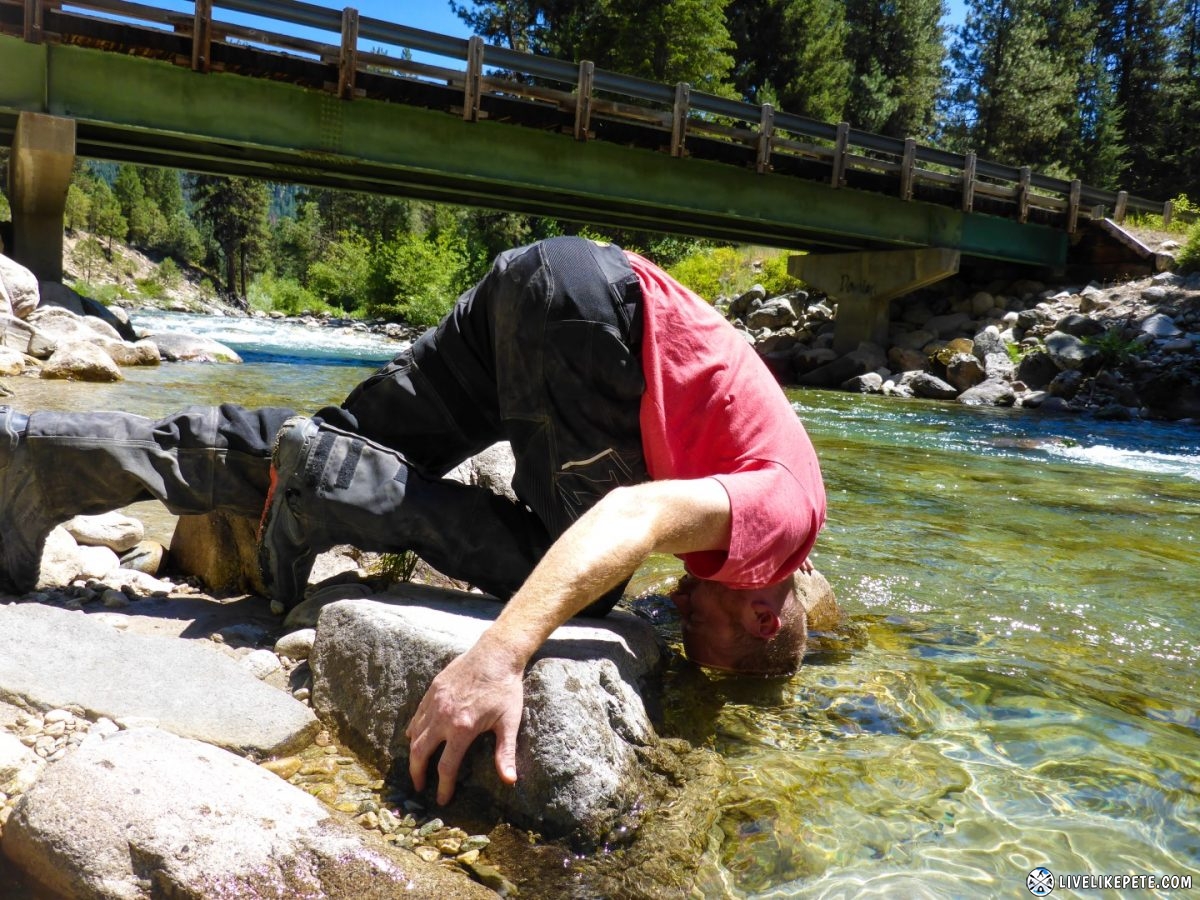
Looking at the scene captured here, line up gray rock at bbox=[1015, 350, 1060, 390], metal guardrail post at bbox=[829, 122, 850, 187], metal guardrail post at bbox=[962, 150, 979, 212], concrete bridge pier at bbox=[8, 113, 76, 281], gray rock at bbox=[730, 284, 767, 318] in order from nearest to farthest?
concrete bridge pier at bbox=[8, 113, 76, 281], gray rock at bbox=[1015, 350, 1060, 390], metal guardrail post at bbox=[829, 122, 850, 187], metal guardrail post at bbox=[962, 150, 979, 212], gray rock at bbox=[730, 284, 767, 318]

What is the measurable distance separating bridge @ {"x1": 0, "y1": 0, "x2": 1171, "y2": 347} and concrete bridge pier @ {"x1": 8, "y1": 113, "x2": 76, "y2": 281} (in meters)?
0.03

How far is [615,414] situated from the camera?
7.90 ft

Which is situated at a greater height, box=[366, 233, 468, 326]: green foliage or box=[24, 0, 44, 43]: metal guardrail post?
box=[24, 0, 44, 43]: metal guardrail post

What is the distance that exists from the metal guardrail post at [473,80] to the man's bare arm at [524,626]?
43.8 ft

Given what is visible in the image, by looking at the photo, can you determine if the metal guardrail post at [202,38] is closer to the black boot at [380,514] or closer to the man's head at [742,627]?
the black boot at [380,514]

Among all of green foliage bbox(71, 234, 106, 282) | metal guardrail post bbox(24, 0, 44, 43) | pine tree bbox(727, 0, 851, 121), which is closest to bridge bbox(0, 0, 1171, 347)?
metal guardrail post bbox(24, 0, 44, 43)

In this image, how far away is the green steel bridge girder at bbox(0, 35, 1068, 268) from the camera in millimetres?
12828

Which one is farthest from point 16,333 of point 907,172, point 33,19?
point 907,172

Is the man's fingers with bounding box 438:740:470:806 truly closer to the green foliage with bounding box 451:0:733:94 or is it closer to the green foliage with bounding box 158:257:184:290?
the green foliage with bounding box 451:0:733:94

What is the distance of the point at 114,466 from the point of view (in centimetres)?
275

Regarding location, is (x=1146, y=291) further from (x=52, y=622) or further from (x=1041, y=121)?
(x=1041, y=121)

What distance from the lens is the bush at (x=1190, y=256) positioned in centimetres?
1906

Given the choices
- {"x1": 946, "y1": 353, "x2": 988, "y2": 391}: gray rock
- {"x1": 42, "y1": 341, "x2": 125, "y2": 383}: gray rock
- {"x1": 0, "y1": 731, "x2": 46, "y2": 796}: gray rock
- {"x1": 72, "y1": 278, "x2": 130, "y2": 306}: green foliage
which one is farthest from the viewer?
{"x1": 72, "y1": 278, "x2": 130, "y2": 306}: green foliage

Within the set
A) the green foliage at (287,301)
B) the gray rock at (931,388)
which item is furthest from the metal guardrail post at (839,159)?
the green foliage at (287,301)
